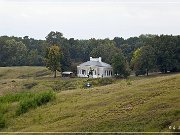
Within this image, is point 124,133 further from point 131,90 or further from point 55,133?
point 131,90

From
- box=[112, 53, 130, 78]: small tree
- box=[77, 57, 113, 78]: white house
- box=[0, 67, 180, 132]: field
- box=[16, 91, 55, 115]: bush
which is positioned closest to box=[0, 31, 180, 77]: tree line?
box=[112, 53, 130, 78]: small tree

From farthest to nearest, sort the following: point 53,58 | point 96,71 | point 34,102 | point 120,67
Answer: point 96,71 → point 53,58 → point 120,67 → point 34,102

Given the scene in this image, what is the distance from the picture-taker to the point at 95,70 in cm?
9400

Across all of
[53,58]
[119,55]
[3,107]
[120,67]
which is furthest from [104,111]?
[53,58]

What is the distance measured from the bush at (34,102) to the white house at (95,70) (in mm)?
52955

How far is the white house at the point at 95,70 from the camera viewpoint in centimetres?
9312

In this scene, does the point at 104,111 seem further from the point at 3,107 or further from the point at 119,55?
the point at 119,55

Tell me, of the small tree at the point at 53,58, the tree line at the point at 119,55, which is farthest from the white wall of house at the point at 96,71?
the small tree at the point at 53,58

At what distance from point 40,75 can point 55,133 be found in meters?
78.4

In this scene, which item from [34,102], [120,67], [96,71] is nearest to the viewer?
[34,102]

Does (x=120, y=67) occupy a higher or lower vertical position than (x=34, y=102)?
higher

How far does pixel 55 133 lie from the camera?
25.6 meters

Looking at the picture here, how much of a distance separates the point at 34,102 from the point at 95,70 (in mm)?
56031

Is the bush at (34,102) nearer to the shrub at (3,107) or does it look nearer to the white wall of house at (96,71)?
the shrub at (3,107)
